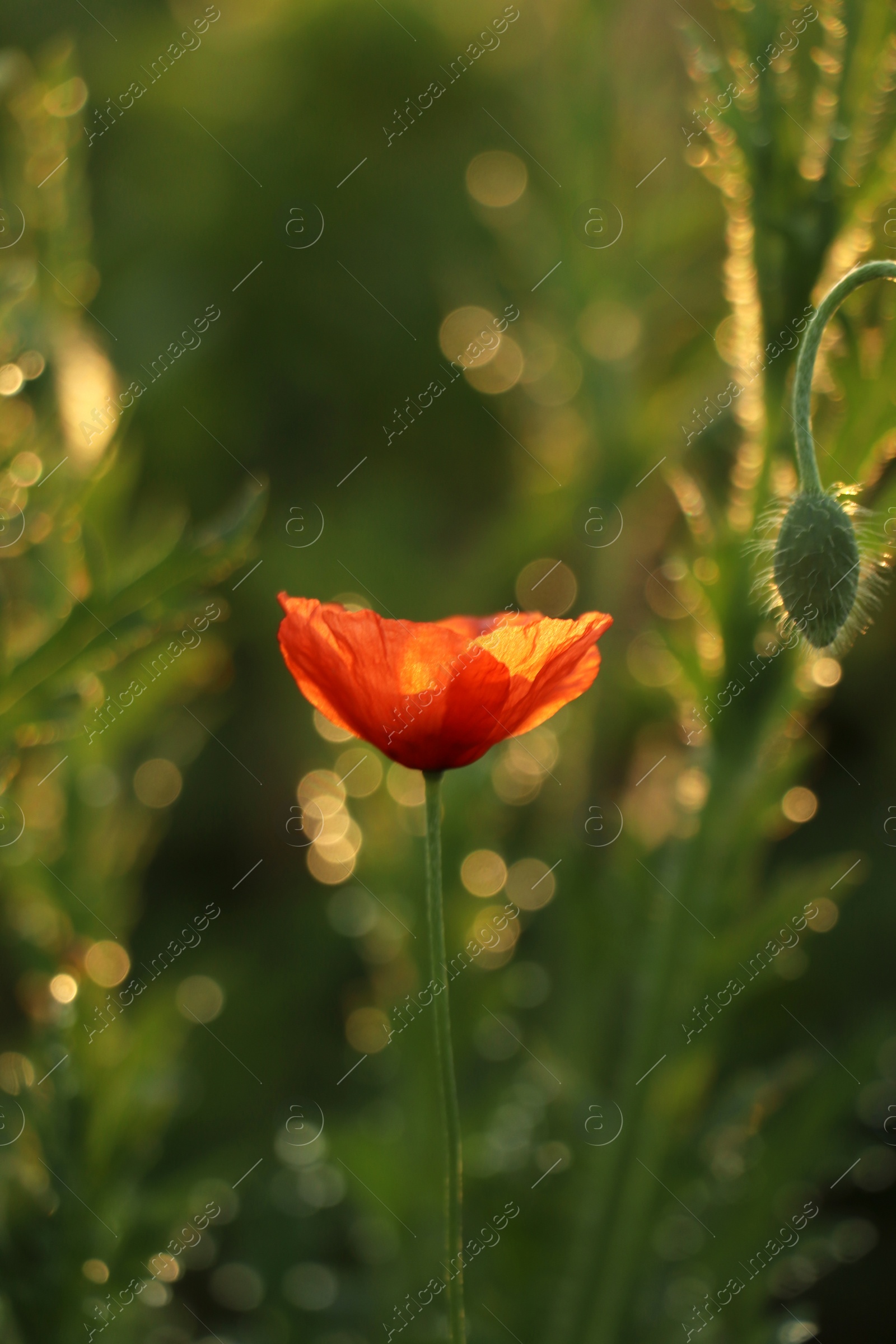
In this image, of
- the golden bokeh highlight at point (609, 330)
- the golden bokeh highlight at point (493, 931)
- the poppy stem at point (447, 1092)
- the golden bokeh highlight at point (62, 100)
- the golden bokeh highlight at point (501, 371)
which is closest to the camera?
the poppy stem at point (447, 1092)

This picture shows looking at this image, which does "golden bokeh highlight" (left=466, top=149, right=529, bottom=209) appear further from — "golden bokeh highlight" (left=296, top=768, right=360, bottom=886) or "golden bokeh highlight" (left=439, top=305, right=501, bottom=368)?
"golden bokeh highlight" (left=296, top=768, right=360, bottom=886)

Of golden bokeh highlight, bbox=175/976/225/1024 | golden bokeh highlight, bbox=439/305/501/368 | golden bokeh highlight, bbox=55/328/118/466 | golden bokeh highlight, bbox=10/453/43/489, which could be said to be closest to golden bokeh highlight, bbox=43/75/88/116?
golden bokeh highlight, bbox=55/328/118/466

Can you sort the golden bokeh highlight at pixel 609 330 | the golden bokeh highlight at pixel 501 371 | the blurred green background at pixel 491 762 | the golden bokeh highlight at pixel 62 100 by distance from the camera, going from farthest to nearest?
the golden bokeh highlight at pixel 501 371 < the golden bokeh highlight at pixel 609 330 < the golden bokeh highlight at pixel 62 100 < the blurred green background at pixel 491 762

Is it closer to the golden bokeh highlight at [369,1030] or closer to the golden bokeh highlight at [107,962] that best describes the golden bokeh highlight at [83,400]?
the golden bokeh highlight at [107,962]

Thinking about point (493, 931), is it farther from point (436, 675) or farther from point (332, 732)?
point (436, 675)

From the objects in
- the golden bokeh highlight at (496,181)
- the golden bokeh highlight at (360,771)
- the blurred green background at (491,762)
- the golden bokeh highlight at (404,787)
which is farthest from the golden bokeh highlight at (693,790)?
the golden bokeh highlight at (496,181)

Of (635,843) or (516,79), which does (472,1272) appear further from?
(516,79)

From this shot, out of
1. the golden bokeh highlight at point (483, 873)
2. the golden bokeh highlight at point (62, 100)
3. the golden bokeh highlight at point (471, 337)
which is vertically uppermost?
the golden bokeh highlight at point (62, 100)

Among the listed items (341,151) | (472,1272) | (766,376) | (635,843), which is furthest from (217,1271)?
(341,151)
